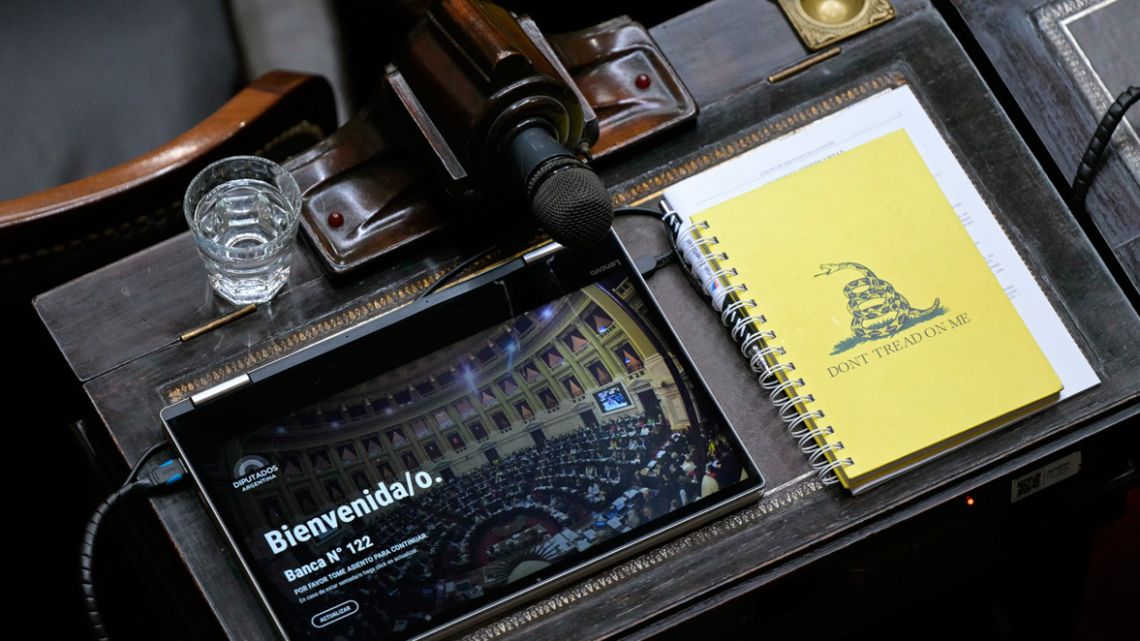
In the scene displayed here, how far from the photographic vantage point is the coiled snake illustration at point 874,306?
4.11ft

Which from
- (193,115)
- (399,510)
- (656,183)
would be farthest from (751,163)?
(193,115)

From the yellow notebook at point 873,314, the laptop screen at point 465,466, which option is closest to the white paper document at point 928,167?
the yellow notebook at point 873,314

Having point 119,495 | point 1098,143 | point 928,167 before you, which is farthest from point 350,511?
point 1098,143

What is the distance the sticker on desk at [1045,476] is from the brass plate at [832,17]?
456 mm

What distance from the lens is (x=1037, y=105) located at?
4.39 feet

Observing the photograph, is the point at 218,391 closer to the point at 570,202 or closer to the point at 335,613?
the point at 335,613

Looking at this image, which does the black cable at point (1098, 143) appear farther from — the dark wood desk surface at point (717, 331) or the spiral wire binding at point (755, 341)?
the spiral wire binding at point (755, 341)

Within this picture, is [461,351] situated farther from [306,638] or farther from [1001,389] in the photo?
[1001,389]

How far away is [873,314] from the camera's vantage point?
126 centimetres

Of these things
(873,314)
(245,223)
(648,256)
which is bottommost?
(873,314)

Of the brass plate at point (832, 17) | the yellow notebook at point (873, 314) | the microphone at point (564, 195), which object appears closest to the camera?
the microphone at point (564, 195)

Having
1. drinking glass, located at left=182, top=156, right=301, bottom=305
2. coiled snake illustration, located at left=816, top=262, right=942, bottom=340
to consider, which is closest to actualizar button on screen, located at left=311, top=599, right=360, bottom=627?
drinking glass, located at left=182, top=156, right=301, bottom=305

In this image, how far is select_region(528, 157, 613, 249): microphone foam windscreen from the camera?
1116 millimetres

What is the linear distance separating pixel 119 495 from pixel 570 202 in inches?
18.4
